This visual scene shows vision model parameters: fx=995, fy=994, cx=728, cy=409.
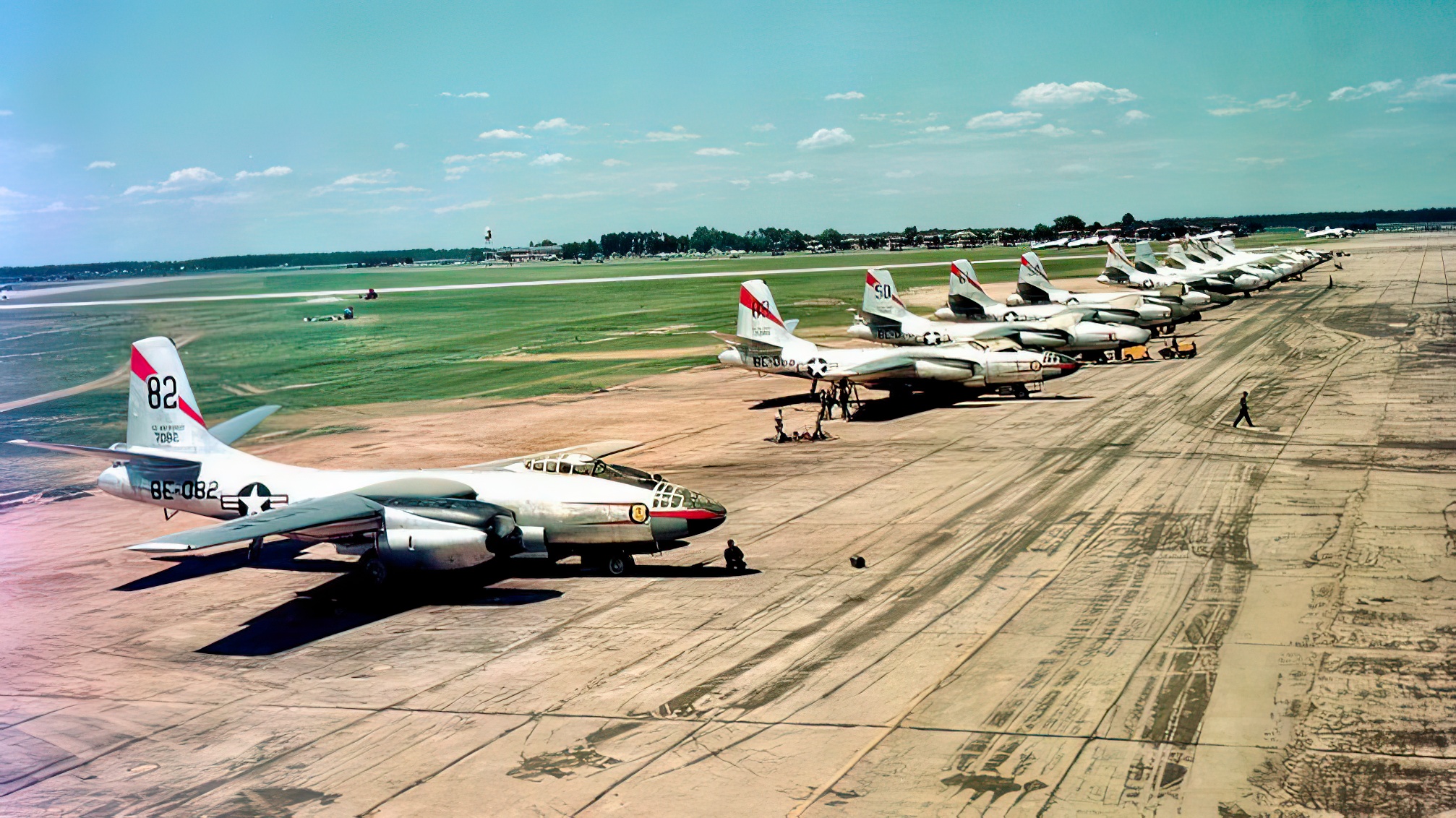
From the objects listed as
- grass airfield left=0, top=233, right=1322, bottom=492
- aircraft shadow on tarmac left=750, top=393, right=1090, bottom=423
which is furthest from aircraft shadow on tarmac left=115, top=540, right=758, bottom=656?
aircraft shadow on tarmac left=750, top=393, right=1090, bottom=423

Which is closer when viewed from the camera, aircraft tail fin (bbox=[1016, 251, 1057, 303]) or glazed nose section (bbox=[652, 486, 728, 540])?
glazed nose section (bbox=[652, 486, 728, 540])

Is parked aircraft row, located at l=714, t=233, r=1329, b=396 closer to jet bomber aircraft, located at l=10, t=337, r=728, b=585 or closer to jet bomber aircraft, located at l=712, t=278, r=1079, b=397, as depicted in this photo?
jet bomber aircraft, located at l=712, t=278, r=1079, b=397

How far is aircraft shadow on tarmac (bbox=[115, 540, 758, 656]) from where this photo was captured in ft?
78.4

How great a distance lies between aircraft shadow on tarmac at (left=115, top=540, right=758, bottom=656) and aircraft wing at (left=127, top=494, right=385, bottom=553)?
250 centimetres

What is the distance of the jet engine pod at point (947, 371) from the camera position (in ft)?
170

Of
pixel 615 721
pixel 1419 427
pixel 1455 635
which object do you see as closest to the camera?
pixel 615 721

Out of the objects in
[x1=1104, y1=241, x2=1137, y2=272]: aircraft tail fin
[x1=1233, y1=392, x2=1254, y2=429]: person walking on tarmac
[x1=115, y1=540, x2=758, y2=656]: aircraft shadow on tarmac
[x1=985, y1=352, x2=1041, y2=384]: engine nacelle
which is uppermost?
[x1=1104, y1=241, x2=1137, y2=272]: aircraft tail fin

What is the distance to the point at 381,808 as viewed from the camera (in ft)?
49.5

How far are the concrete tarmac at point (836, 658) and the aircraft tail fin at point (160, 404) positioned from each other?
3998 millimetres

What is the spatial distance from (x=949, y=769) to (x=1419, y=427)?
3609 cm

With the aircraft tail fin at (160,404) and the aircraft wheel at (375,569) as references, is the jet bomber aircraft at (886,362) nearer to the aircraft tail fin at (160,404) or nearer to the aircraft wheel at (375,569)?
the aircraft tail fin at (160,404)

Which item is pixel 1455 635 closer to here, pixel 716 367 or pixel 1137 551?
pixel 1137 551

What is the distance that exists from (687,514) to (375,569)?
8.33m

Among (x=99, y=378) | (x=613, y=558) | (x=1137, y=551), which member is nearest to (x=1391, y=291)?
(x=1137, y=551)
